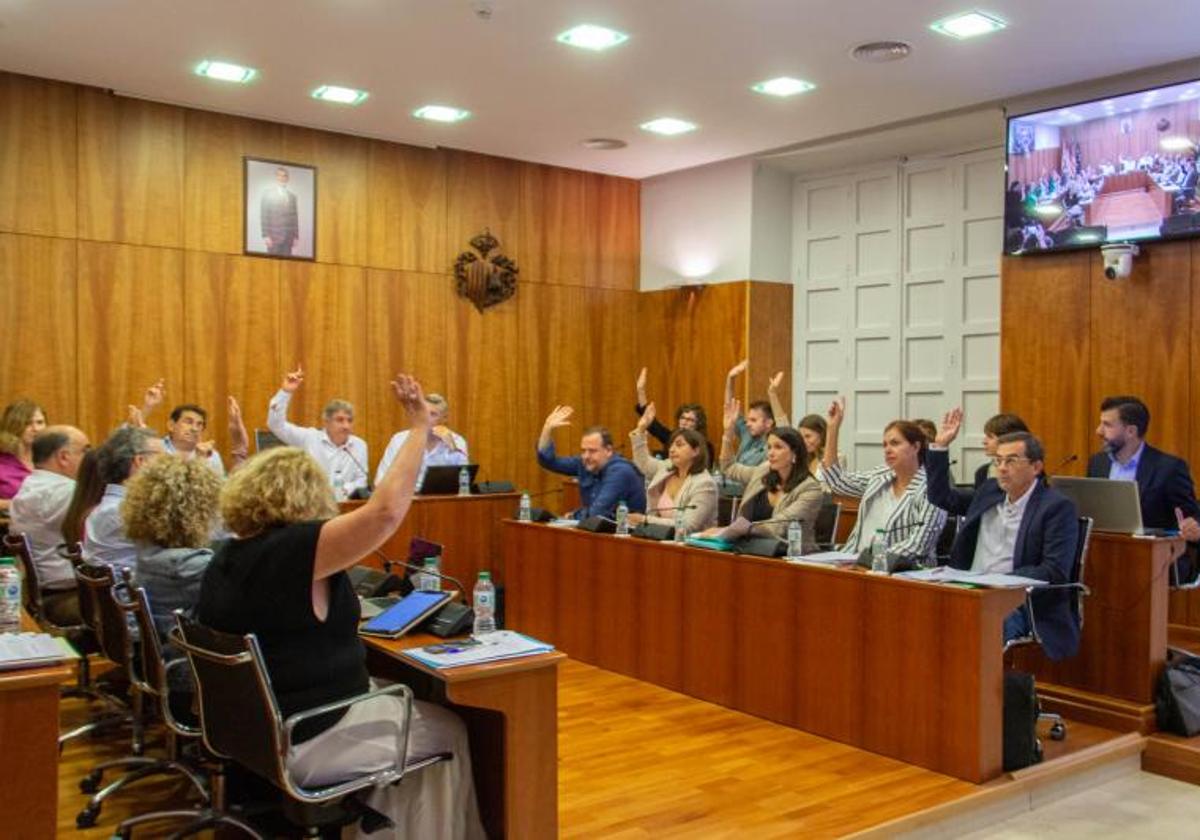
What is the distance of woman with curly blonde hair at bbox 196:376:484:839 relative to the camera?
8.88 ft

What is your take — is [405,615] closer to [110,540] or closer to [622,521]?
[110,540]

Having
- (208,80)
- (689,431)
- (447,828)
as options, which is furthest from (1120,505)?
(208,80)

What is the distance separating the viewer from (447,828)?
3.10 metres

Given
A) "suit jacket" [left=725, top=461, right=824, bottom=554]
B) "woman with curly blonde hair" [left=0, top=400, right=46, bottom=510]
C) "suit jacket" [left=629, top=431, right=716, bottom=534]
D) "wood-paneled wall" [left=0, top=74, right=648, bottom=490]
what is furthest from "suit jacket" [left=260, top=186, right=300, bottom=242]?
"suit jacket" [left=725, top=461, right=824, bottom=554]

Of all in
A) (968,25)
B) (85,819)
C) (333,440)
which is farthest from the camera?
(333,440)

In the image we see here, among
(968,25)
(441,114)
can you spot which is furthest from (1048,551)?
(441,114)

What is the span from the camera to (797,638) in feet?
15.3

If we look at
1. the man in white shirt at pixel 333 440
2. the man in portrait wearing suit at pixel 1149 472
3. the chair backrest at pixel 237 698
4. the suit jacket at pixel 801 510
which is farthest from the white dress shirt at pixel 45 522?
the man in portrait wearing suit at pixel 1149 472

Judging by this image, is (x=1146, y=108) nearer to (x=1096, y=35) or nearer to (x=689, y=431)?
(x=1096, y=35)

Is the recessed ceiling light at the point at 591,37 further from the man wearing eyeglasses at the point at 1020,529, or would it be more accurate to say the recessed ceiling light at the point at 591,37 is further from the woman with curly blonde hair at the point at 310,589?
the woman with curly blonde hair at the point at 310,589

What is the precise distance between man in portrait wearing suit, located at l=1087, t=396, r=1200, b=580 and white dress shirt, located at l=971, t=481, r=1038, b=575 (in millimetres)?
962

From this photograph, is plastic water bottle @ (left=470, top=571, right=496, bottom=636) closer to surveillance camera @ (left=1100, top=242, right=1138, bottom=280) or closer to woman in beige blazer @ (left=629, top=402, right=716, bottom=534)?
woman in beige blazer @ (left=629, top=402, right=716, bottom=534)

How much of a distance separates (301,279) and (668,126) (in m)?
2.91

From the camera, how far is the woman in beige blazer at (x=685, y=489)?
5695mm
